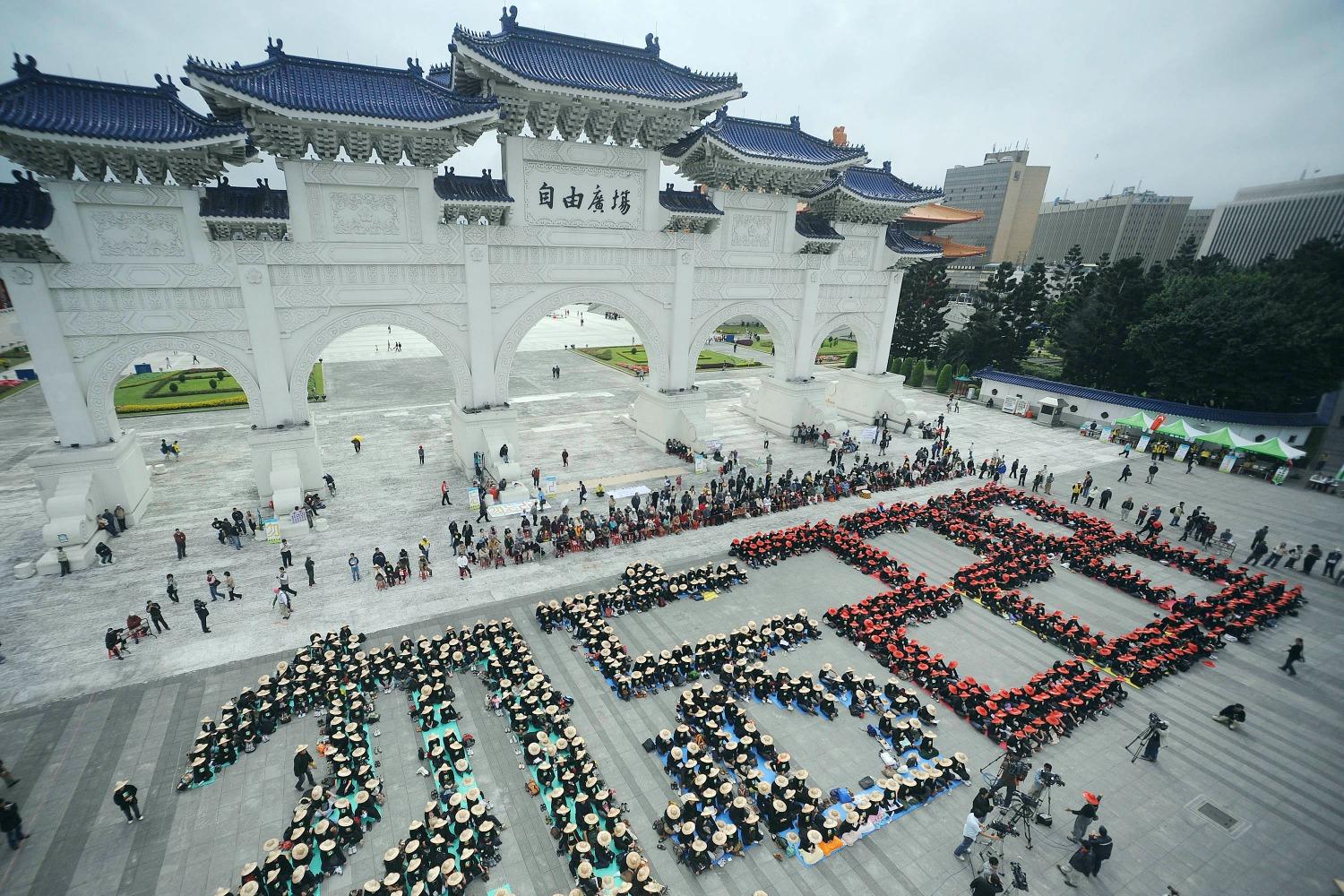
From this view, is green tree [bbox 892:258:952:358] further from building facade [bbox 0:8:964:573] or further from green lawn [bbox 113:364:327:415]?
green lawn [bbox 113:364:327:415]

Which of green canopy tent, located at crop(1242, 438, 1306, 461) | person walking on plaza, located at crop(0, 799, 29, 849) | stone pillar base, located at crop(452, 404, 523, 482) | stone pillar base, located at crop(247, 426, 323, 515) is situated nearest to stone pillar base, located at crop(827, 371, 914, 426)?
green canopy tent, located at crop(1242, 438, 1306, 461)

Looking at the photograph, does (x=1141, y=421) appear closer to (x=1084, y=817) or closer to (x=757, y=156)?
(x=757, y=156)

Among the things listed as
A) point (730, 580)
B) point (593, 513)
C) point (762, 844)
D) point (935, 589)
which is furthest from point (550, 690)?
point (935, 589)

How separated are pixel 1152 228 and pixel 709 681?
15834 cm

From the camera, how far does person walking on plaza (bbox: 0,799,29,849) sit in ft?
32.0

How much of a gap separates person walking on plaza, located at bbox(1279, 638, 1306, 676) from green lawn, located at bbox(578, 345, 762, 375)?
38108mm

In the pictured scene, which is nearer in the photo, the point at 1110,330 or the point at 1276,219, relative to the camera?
the point at 1110,330

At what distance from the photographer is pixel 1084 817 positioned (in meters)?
10.4

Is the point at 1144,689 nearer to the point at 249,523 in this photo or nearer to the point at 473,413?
the point at 473,413

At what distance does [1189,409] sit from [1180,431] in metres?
3.00

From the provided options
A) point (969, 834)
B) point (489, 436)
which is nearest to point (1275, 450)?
point (969, 834)

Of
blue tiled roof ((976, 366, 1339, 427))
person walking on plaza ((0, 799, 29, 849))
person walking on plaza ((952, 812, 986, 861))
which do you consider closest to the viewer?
person walking on plaza ((0, 799, 29, 849))

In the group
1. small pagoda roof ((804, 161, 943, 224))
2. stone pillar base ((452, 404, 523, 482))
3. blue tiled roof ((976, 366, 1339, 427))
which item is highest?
small pagoda roof ((804, 161, 943, 224))

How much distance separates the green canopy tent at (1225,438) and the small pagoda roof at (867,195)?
19.4 metres
